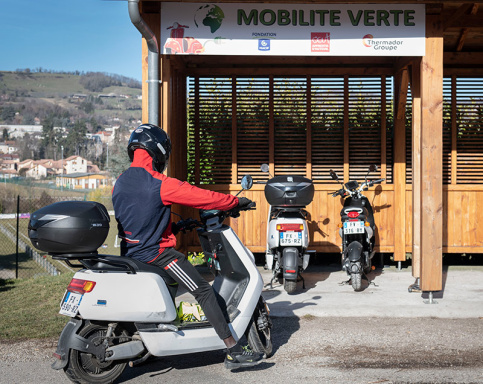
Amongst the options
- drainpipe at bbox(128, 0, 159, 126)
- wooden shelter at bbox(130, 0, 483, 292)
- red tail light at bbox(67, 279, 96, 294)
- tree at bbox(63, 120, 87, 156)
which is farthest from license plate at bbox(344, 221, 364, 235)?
tree at bbox(63, 120, 87, 156)

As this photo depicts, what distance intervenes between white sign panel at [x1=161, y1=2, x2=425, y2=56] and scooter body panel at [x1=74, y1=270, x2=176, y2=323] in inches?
133

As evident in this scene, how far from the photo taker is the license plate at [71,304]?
4.13 meters

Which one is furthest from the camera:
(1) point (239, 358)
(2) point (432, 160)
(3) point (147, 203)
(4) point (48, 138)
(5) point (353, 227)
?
(4) point (48, 138)

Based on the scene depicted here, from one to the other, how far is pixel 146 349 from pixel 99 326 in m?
0.43

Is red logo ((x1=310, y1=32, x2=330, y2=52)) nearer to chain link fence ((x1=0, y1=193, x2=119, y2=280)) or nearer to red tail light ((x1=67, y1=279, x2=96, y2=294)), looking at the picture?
red tail light ((x1=67, y1=279, x2=96, y2=294))

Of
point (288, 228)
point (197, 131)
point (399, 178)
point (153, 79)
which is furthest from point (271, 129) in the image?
point (153, 79)

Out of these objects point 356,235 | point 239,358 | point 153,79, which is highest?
point 153,79

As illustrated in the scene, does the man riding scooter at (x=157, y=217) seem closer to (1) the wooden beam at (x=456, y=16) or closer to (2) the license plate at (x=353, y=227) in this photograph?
(2) the license plate at (x=353, y=227)

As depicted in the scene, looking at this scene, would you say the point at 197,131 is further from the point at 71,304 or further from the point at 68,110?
the point at 68,110

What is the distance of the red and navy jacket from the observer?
443 cm

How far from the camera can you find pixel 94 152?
403 feet

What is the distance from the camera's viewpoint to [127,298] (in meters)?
4.26

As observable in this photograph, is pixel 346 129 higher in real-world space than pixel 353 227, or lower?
higher

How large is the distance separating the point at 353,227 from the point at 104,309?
4.38 m
